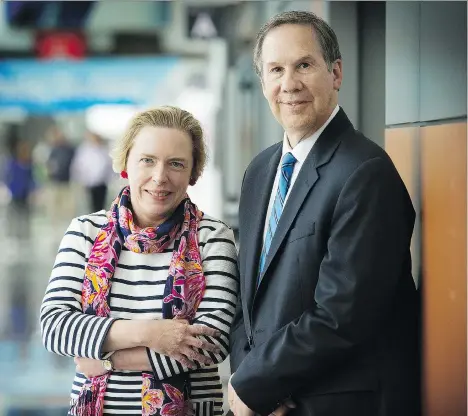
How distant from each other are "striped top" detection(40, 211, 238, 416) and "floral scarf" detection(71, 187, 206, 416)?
0.08 ft

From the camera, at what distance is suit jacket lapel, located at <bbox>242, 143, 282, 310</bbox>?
222 centimetres

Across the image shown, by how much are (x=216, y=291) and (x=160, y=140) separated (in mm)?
489

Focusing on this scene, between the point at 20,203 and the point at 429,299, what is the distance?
1213 cm

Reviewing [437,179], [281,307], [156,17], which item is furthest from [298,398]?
[156,17]

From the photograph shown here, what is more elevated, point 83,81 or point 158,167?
point 83,81

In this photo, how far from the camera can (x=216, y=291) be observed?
2348mm

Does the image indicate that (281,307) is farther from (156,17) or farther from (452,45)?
(156,17)

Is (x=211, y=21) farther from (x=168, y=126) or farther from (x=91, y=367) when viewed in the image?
(x=91, y=367)

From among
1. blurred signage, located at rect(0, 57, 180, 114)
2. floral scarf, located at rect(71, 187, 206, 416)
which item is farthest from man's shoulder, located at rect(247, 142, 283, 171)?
blurred signage, located at rect(0, 57, 180, 114)

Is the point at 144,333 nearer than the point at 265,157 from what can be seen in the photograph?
Yes

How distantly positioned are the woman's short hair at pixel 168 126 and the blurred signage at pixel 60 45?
13.8m

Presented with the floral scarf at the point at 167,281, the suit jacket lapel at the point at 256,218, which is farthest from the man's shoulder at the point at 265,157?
the floral scarf at the point at 167,281

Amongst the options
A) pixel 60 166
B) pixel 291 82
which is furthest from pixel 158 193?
pixel 60 166

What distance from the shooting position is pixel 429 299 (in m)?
2.52
